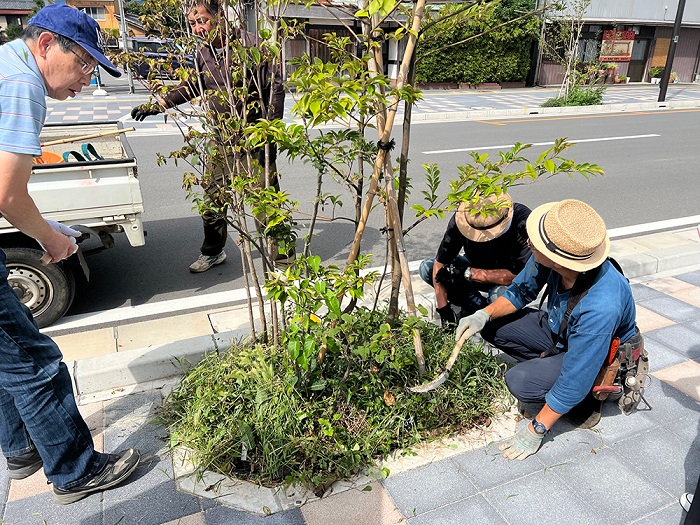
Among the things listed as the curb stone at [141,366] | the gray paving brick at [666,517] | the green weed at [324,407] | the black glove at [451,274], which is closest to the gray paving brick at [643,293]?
the black glove at [451,274]

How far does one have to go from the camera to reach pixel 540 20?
20.9m

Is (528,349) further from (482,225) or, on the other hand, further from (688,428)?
(688,428)

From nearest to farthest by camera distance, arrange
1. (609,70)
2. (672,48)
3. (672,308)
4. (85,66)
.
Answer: (85,66)
(672,308)
(672,48)
(609,70)

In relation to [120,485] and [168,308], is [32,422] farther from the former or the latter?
[168,308]

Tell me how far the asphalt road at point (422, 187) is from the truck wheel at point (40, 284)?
0.33m

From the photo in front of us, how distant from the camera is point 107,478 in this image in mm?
2215

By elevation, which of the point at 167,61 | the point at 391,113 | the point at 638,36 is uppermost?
the point at 638,36

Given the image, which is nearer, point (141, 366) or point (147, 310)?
point (141, 366)

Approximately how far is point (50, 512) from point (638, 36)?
29.3 meters

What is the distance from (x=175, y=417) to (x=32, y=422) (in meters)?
0.70

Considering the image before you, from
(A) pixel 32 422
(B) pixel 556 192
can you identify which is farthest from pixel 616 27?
(A) pixel 32 422

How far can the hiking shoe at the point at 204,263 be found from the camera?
179 inches

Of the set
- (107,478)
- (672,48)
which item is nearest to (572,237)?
(107,478)

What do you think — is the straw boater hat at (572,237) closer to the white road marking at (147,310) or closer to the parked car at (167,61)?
the parked car at (167,61)
